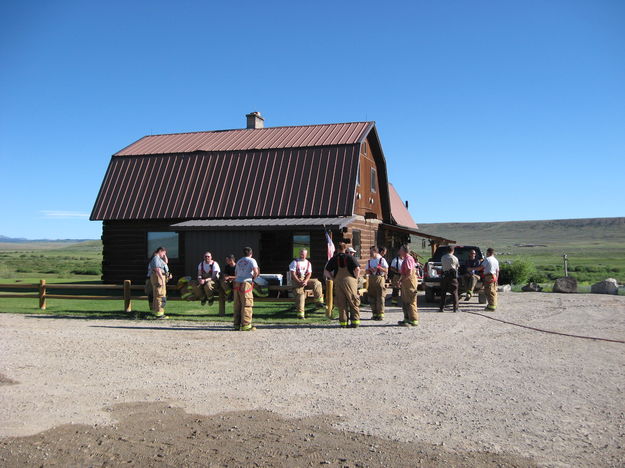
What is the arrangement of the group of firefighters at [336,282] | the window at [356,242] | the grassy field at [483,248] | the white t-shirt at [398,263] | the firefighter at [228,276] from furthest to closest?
the window at [356,242], the grassy field at [483,248], the firefighter at [228,276], the white t-shirt at [398,263], the group of firefighters at [336,282]

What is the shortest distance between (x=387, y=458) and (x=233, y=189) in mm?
17755

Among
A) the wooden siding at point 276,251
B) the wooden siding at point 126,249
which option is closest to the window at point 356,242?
the wooden siding at point 276,251

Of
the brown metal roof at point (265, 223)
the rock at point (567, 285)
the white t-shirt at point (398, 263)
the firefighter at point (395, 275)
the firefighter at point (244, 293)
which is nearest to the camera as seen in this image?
the firefighter at point (244, 293)

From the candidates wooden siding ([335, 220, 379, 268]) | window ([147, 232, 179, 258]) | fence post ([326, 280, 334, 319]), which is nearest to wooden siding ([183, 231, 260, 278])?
window ([147, 232, 179, 258])

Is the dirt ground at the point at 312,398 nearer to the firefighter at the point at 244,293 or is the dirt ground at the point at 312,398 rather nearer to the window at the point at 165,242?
the firefighter at the point at 244,293

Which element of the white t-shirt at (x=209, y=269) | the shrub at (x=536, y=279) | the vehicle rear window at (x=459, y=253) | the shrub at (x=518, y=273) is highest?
the vehicle rear window at (x=459, y=253)

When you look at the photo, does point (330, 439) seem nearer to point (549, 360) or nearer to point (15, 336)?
point (549, 360)

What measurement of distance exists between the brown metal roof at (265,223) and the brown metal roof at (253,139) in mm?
3391

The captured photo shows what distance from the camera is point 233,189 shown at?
21.8 m

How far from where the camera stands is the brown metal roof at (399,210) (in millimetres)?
30422

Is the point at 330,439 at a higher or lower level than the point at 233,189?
lower

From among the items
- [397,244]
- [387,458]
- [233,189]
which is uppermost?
[233,189]

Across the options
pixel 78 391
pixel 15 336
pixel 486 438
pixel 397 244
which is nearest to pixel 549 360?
pixel 486 438

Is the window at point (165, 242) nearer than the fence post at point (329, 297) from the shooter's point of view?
No
